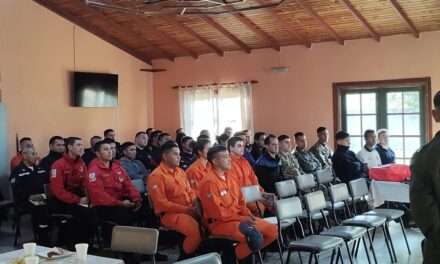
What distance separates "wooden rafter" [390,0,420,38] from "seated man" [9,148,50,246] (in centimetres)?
524

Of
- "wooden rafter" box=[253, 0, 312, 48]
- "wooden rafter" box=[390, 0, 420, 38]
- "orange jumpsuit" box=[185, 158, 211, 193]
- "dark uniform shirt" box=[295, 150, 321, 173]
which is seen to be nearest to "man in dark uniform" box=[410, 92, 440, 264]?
"orange jumpsuit" box=[185, 158, 211, 193]

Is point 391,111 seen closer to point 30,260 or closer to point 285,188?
point 285,188

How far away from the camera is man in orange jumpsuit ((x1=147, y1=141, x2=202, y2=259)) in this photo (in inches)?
186

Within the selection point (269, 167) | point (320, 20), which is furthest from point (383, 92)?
point (269, 167)

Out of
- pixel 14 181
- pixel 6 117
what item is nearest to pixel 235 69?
pixel 6 117

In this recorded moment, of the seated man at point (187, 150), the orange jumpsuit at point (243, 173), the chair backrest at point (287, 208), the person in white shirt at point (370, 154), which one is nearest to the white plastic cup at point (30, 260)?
the chair backrest at point (287, 208)

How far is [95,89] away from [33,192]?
3561 millimetres

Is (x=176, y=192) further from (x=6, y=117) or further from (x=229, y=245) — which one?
(x=6, y=117)

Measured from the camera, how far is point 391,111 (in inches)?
355

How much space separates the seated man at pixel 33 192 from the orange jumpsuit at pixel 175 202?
1.56 metres

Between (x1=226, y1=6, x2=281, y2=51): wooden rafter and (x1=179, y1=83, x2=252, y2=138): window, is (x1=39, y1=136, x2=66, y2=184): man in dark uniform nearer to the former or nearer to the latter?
(x1=226, y1=6, x2=281, y2=51): wooden rafter

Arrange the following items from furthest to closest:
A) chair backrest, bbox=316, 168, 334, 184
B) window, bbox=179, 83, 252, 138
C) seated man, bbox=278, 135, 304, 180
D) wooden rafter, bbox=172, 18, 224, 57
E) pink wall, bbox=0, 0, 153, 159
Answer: window, bbox=179, 83, 252, 138, wooden rafter, bbox=172, 18, 224, 57, pink wall, bbox=0, 0, 153, 159, chair backrest, bbox=316, 168, 334, 184, seated man, bbox=278, 135, 304, 180

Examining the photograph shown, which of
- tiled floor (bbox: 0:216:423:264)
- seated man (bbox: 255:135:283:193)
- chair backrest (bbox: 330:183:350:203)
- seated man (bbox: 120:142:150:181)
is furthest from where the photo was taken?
seated man (bbox: 120:142:150:181)

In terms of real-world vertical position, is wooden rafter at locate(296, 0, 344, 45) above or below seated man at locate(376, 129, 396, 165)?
above
